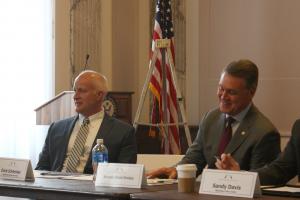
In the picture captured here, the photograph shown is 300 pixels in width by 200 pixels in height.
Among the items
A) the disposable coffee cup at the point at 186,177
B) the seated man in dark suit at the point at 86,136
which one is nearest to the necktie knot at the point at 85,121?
the seated man in dark suit at the point at 86,136

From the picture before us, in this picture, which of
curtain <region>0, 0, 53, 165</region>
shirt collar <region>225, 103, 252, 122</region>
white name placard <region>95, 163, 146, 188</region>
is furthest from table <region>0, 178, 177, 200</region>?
curtain <region>0, 0, 53, 165</region>

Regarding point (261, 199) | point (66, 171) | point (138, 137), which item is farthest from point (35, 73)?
point (261, 199)

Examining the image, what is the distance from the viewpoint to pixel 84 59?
7.46 m

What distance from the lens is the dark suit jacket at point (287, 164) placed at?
3188mm

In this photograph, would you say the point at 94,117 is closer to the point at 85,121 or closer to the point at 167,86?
the point at 85,121

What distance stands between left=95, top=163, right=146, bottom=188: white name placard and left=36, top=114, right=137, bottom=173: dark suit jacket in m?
1.09

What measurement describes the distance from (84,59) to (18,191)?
4.47 m

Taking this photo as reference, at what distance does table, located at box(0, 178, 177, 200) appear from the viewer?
2.73 meters

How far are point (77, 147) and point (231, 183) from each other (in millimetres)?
1812

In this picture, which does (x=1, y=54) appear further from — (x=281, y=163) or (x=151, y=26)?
(x=281, y=163)

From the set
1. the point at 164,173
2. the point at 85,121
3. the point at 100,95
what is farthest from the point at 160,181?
the point at 100,95

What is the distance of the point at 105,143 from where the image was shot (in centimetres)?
417

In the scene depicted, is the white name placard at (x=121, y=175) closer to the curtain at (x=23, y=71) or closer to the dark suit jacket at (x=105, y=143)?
the dark suit jacket at (x=105, y=143)

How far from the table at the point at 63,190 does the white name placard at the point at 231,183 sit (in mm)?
287
